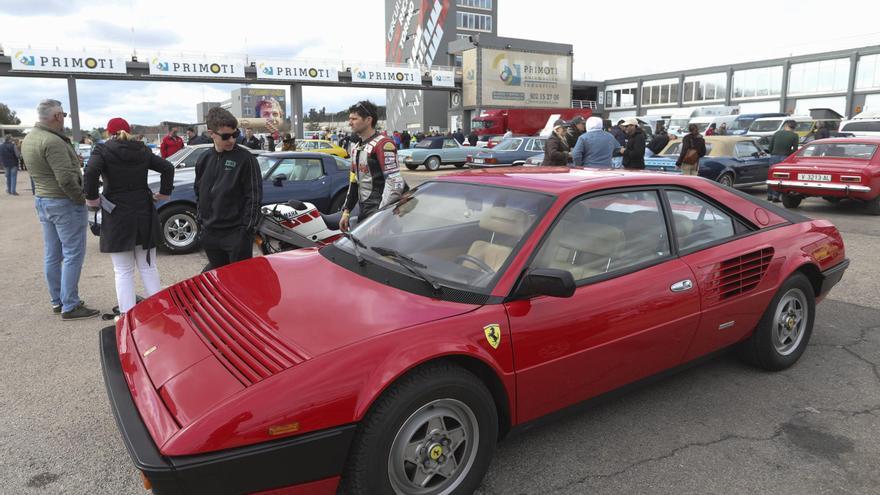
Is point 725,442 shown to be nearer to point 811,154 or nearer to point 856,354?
point 856,354

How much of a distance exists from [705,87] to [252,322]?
197ft

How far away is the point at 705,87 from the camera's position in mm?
54531

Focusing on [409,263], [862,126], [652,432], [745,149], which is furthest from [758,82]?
[409,263]

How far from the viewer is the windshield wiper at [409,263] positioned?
255 cm

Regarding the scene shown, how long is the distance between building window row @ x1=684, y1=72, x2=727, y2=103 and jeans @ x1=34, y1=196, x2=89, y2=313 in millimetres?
57684

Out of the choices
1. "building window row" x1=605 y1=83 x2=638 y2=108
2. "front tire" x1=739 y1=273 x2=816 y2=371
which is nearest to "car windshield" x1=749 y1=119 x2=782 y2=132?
"front tire" x1=739 y1=273 x2=816 y2=371

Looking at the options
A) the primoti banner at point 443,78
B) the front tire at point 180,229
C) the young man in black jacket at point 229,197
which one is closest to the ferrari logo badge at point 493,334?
the young man in black jacket at point 229,197

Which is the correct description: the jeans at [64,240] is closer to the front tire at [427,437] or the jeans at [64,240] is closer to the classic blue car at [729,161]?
the front tire at [427,437]

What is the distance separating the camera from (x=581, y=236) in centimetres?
293

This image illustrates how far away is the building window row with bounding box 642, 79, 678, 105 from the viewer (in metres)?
57.7

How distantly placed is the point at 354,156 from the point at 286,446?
3592mm

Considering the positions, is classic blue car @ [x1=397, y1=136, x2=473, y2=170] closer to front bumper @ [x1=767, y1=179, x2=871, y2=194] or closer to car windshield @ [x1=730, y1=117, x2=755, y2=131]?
car windshield @ [x1=730, y1=117, x2=755, y2=131]

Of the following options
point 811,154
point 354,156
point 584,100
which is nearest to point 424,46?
point 584,100

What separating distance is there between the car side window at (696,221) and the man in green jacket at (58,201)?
14.7 feet
